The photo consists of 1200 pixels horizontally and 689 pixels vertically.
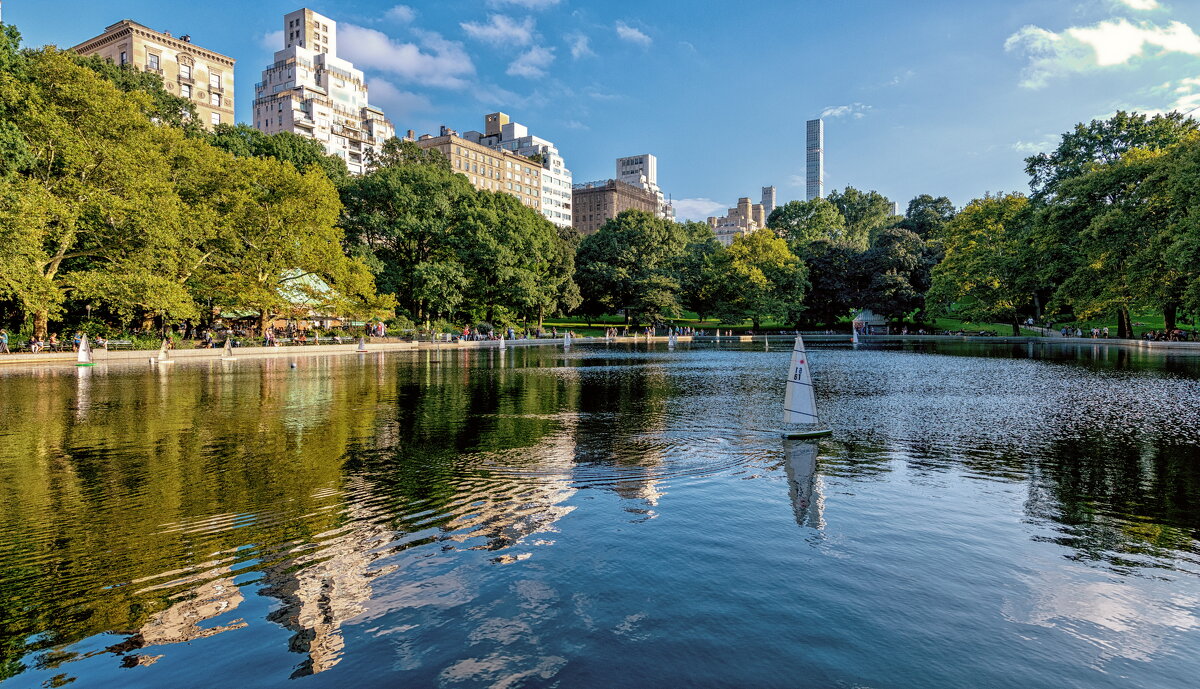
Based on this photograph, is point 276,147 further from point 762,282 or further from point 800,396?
point 800,396

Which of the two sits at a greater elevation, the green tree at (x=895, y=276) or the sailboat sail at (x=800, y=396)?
the green tree at (x=895, y=276)

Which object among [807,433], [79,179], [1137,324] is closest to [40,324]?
[79,179]

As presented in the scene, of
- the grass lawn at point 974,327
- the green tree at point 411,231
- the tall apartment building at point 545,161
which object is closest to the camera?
the green tree at point 411,231

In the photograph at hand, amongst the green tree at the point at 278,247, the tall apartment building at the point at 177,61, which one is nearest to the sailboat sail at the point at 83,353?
the green tree at the point at 278,247

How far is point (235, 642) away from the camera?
5.37 m

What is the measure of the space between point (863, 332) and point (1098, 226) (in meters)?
49.8

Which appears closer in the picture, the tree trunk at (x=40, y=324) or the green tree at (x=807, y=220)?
the tree trunk at (x=40, y=324)

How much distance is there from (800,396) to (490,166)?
160136 mm

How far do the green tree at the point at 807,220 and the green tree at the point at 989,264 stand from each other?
5242cm

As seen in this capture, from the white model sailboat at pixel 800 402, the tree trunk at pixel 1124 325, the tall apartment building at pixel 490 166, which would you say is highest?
the tall apartment building at pixel 490 166

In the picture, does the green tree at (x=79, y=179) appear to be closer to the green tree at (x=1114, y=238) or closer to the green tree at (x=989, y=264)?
the green tree at (x=1114, y=238)

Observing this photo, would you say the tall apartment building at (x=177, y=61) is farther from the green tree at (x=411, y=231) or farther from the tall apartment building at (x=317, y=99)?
the green tree at (x=411, y=231)

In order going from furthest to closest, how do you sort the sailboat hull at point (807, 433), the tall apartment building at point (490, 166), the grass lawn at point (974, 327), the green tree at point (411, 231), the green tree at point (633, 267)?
1. the tall apartment building at point (490, 166)
2. the green tree at point (633, 267)
3. the grass lawn at point (974, 327)
4. the green tree at point (411, 231)
5. the sailboat hull at point (807, 433)

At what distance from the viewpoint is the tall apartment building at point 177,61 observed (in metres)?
Answer: 99.7
